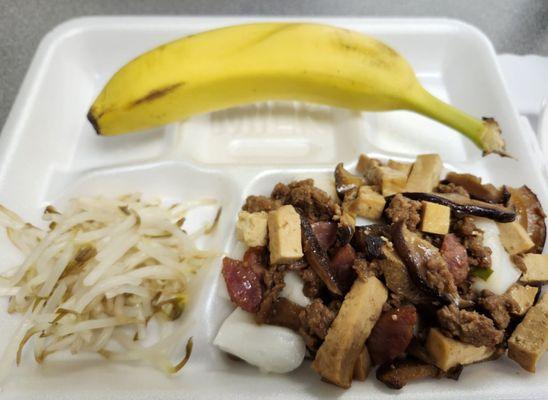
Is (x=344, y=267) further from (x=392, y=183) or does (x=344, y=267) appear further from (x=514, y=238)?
(x=514, y=238)

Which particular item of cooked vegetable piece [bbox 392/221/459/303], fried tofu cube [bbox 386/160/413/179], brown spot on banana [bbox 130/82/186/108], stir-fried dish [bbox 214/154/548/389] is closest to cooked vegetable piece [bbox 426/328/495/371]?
stir-fried dish [bbox 214/154/548/389]

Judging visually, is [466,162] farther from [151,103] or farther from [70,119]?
[70,119]

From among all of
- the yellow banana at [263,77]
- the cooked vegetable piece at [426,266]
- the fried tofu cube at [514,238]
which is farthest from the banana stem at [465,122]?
the cooked vegetable piece at [426,266]

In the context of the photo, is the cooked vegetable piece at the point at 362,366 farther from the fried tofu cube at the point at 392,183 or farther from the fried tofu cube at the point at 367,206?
the fried tofu cube at the point at 392,183

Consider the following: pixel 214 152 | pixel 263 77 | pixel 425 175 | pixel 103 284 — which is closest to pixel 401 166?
pixel 425 175

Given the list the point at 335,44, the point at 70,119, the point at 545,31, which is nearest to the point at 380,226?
the point at 335,44

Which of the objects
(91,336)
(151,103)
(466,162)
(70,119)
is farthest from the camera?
(70,119)
